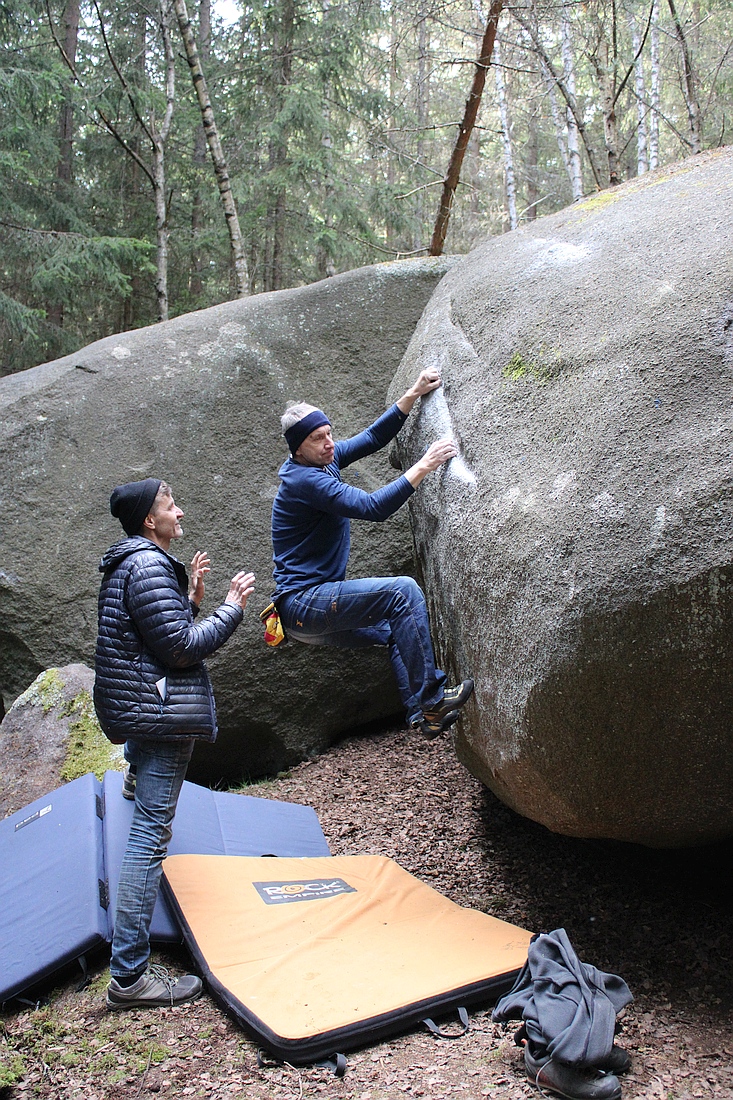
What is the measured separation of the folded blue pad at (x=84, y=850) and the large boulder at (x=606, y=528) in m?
1.39

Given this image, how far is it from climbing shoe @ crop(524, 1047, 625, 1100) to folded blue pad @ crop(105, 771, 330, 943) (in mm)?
1837

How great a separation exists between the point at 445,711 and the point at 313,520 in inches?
46.0

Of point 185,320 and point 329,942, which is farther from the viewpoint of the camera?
point 185,320

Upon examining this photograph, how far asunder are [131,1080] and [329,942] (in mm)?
922

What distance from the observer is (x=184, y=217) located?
13.2 meters

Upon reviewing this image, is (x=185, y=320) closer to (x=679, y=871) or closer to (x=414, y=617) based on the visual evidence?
(x=414, y=617)

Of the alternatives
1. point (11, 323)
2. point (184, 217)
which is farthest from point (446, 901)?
point (184, 217)

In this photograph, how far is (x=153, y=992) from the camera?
316cm

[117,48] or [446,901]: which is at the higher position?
[117,48]

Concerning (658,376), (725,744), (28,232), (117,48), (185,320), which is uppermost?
(117,48)

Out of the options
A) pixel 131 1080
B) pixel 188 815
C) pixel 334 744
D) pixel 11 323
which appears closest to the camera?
pixel 131 1080

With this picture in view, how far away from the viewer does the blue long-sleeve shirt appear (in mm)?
3930

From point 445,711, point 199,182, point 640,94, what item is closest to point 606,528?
point 445,711

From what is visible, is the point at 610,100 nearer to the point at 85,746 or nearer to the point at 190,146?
the point at 85,746
